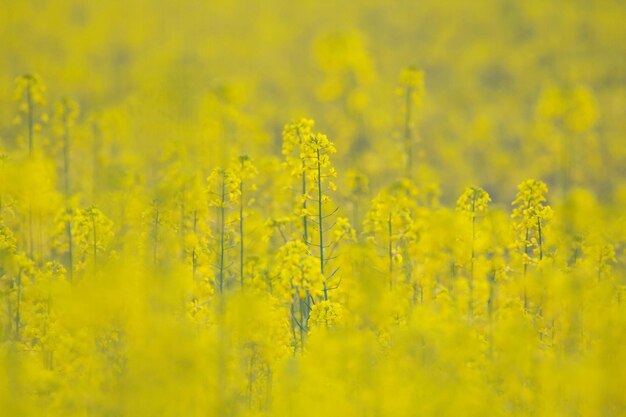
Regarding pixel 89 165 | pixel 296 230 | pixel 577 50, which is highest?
pixel 577 50

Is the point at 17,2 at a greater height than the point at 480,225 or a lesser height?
greater

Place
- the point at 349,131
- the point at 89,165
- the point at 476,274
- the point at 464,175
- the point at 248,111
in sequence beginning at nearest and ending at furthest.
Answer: the point at 476,274 → the point at 89,165 → the point at 349,131 → the point at 464,175 → the point at 248,111

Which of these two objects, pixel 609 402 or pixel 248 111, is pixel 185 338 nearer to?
pixel 609 402

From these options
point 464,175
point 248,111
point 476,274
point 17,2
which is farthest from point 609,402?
point 17,2

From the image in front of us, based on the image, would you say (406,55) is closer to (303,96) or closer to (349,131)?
(303,96)

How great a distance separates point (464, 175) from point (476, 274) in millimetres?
18028

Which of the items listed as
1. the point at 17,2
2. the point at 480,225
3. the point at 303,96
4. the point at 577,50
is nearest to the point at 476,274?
the point at 480,225

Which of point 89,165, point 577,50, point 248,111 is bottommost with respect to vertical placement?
point 89,165

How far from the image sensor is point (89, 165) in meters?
19.5

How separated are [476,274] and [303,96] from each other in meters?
32.5

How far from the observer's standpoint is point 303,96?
41438 mm

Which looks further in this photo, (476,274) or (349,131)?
(349,131)

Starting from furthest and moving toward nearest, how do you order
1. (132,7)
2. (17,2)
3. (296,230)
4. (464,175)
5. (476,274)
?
(132,7), (17,2), (464,175), (296,230), (476,274)

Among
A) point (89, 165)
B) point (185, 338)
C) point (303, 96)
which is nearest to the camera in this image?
point (185, 338)
